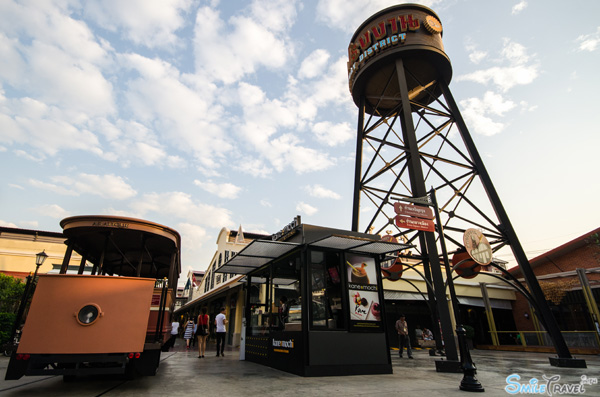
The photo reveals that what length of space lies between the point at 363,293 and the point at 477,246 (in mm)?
3739

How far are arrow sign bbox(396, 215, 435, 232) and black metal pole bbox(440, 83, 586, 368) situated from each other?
4.53 metres

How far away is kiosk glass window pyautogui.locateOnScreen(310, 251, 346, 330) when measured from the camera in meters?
7.43

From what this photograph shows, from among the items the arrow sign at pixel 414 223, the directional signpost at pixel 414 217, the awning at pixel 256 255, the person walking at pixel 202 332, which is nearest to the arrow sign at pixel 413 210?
the directional signpost at pixel 414 217

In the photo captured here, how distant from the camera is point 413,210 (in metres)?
7.68

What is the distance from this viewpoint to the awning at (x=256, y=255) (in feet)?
26.5

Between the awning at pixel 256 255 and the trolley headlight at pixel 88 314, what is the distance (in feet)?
12.5

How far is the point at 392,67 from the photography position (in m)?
12.5

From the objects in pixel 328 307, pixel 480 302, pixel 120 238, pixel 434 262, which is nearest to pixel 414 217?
pixel 434 262

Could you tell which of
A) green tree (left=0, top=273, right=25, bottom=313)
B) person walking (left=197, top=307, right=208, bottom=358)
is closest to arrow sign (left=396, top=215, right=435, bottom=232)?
person walking (left=197, top=307, right=208, bottom=358)

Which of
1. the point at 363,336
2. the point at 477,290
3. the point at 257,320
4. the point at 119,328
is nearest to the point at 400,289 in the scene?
the point at 477,290

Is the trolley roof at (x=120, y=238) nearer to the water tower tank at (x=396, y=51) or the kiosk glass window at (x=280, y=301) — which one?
the kiosk glass window at (x=280, y=301)

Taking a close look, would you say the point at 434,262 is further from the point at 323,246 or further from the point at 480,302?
the point at 480,302

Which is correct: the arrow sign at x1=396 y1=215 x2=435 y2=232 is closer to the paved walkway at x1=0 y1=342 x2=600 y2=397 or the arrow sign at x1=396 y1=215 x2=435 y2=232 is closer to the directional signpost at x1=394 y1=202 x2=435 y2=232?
the directional signpost at x1=394 y1=202 x2=435 y2=232

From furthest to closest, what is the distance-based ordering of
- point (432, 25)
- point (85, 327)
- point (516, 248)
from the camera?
point (432, 25) → point (516, 248) → point (85, 327)
